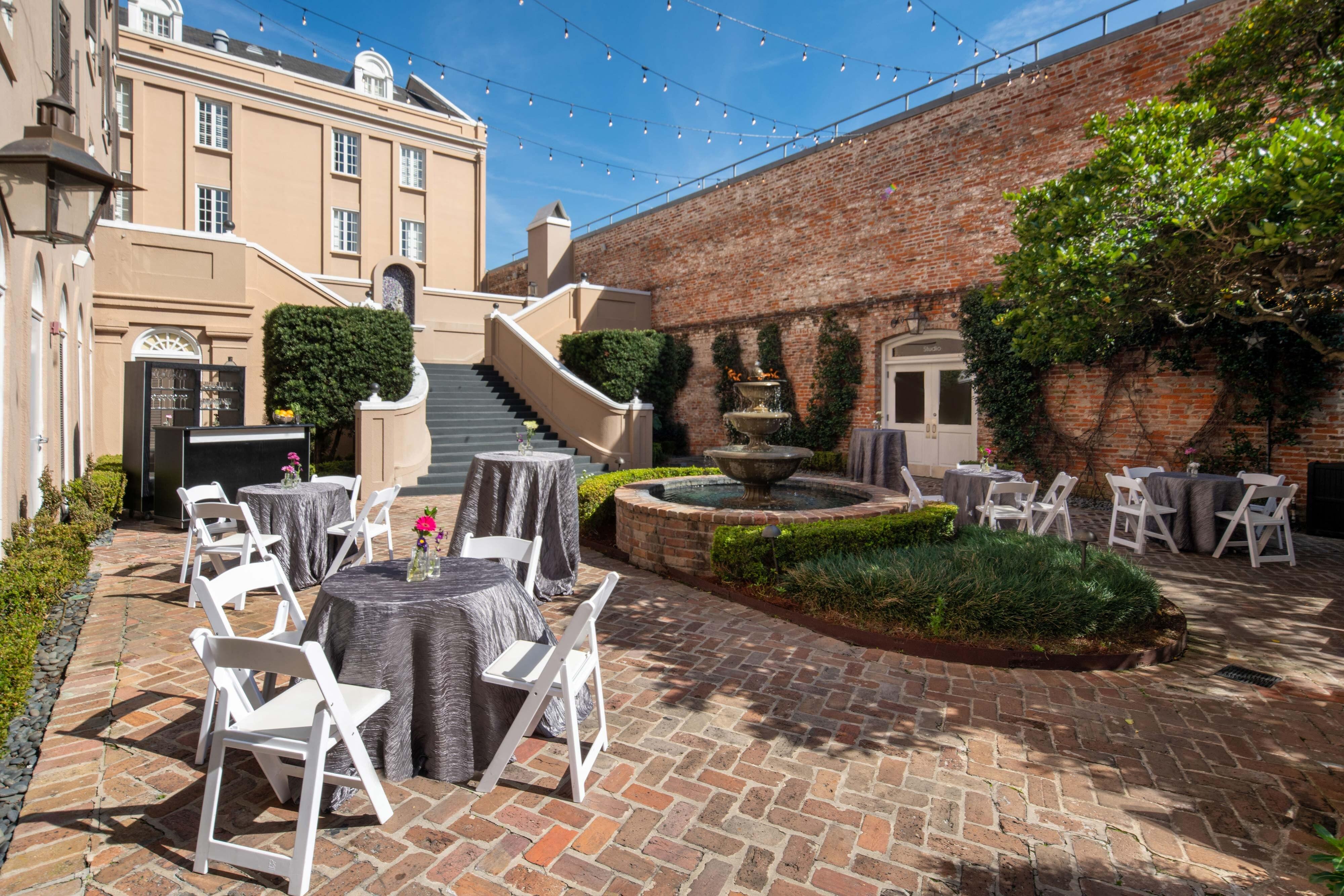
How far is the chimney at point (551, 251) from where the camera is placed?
22.4 meters

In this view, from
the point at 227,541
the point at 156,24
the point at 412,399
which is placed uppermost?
the point at 156,24

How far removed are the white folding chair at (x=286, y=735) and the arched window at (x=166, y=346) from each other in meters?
11.0

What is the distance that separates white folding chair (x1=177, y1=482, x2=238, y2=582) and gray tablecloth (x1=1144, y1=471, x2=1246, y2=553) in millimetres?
9668

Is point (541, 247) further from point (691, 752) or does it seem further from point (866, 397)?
point (691, 752)

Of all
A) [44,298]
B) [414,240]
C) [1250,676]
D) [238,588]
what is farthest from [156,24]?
[1250,676]

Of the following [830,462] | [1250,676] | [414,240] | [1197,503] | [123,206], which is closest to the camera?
[1250,676]

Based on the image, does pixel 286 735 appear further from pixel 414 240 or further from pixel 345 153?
pixel 345 153

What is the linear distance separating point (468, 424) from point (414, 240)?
11.3 meters

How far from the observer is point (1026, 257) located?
6844 mm

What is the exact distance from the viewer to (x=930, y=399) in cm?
1337

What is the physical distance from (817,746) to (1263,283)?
6266mm

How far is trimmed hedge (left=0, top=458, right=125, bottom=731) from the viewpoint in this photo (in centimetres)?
337

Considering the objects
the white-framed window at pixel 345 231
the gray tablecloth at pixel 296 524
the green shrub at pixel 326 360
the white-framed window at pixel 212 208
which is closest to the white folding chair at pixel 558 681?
the gray tablecloth at pixel 296 524

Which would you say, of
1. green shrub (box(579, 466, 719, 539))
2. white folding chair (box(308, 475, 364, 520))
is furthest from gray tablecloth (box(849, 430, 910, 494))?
white folding chair (box(308, 475, 364, 520))
